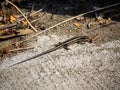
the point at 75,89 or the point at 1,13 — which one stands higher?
the point at 1,13

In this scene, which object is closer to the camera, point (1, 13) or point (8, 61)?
point (8, 61)

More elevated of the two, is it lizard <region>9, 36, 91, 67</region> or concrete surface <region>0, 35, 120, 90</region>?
lizard <region>9, 36, 91, 67</region>

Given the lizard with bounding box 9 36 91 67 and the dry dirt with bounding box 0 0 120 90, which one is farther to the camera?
the lizard with bounding box 9 36 91 67

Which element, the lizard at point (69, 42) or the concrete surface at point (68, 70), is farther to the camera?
the lizard at point (69, 42)

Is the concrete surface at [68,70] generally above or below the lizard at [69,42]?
below

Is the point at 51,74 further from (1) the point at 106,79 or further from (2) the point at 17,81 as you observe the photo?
(1) the point at 106,79

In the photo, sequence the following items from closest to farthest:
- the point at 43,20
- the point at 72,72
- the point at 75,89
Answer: the point at 75,89, the point at 72,72, the point at 43,20

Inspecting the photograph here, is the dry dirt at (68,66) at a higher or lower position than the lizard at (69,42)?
lower

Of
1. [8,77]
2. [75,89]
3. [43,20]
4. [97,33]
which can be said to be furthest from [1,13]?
[75,89]

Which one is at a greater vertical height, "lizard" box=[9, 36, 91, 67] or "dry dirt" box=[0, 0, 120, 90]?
"lizard" box=[9, 36, 91, 67]
